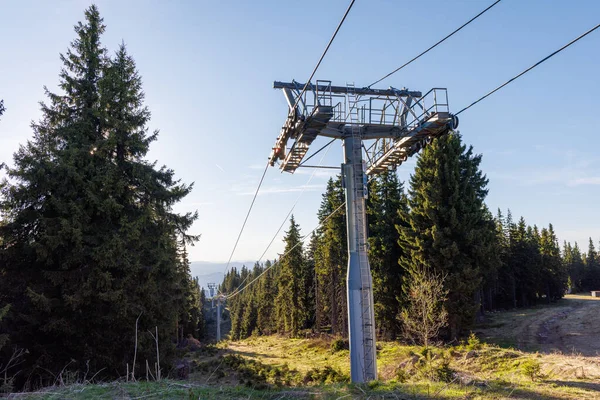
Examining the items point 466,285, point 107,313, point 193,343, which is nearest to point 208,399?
point 107,313

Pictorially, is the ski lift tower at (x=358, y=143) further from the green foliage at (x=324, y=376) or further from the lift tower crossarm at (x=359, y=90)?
the green foliage at (x=324, y=376)

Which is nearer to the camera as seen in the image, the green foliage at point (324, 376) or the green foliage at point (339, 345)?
the green foliage at point (324, 376)

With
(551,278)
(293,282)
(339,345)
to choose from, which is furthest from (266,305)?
(551,278)

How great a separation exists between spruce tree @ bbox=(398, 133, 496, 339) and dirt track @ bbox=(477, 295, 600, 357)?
11.5 ft

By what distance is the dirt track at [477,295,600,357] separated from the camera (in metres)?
23.9

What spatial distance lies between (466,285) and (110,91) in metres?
24.1

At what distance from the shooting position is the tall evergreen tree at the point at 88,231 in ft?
46.4

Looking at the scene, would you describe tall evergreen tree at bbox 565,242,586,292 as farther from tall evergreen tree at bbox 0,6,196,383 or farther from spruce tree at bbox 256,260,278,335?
tall evergreen tree at bbox 0,6,196,383

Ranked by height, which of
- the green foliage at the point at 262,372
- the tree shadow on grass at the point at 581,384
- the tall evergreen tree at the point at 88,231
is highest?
the tall evergreen tree at the point at 88,231

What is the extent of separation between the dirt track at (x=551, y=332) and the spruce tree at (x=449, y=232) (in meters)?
3.51

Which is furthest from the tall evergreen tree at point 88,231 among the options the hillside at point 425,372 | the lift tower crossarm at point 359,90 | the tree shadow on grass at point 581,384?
the tree shadow on grass at point 581,384

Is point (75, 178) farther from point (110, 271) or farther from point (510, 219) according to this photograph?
point (510, 219)

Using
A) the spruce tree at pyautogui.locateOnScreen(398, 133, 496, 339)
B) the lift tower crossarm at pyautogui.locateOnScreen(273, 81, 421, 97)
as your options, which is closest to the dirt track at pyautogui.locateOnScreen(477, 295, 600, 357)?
the spruce tree at pyautogui.locateOnScreen(398, 133, 496, 339)

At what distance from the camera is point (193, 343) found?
47969 millimetres
